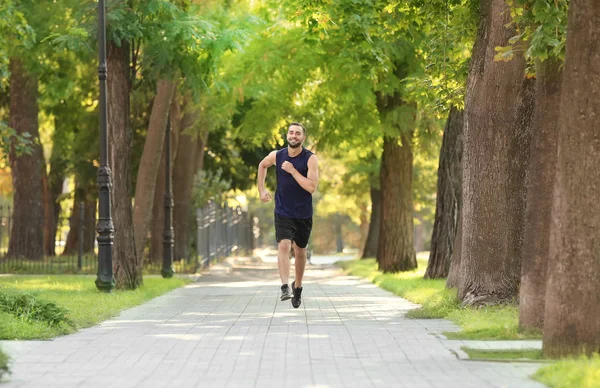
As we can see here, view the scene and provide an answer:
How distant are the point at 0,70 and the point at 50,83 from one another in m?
8.50

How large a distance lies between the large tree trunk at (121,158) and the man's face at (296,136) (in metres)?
7.06

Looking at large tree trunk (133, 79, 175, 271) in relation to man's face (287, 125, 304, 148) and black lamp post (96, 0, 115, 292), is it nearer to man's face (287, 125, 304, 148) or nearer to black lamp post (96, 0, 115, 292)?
black lamp post (96, 0, 115, 292)

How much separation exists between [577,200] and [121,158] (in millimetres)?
13190

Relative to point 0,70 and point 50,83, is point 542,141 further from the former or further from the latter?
point 50,83

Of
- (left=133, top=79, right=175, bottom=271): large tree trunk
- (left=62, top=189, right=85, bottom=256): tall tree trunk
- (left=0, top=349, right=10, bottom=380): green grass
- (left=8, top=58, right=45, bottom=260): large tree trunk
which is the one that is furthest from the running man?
(left=62, top=189, right=85, bottom=256): tall tree trunk

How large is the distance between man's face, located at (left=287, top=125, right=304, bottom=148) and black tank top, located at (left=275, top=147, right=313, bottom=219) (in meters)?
0.20

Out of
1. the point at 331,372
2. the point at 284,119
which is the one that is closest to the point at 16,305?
the point at 331,372

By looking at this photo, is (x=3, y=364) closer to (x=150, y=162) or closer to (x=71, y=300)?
(x=71, y=300)

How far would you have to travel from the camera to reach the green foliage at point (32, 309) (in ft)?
43.3

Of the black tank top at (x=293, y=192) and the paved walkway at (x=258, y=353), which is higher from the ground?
the black tank top at (x=293, y=192)

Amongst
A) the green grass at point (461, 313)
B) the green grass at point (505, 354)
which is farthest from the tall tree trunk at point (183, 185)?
the green grass at point (505, 354)

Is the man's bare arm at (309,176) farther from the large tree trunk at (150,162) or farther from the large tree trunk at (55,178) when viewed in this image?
the large tree trunk at (55,178)

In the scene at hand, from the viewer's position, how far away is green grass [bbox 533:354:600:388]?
26.9ft

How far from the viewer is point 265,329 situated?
1320cm
